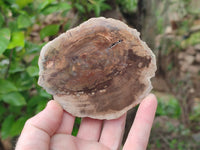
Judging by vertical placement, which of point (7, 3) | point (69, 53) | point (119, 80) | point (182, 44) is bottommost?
point (182, 44)

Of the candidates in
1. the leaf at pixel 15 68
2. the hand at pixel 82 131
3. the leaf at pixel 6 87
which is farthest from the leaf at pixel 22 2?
the hand at pixel 82 131

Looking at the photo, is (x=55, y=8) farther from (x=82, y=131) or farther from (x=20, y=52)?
(x=82, y=131)

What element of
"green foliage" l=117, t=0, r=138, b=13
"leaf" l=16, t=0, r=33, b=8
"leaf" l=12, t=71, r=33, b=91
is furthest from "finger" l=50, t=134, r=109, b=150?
"green foliage" l=117, t=0, r=138, b=13

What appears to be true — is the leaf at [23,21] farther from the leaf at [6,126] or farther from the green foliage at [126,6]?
the green foliage at [126,6]

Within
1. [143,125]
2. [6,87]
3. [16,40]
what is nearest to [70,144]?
[143,125]

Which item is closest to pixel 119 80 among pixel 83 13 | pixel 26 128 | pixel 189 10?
pixel 26 128

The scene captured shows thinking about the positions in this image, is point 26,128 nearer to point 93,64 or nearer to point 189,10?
point 93,64
